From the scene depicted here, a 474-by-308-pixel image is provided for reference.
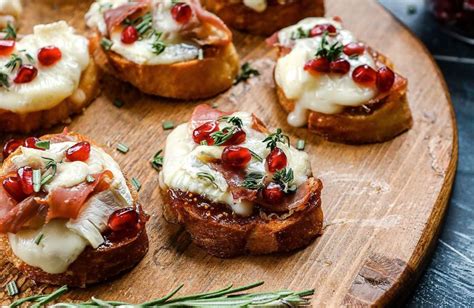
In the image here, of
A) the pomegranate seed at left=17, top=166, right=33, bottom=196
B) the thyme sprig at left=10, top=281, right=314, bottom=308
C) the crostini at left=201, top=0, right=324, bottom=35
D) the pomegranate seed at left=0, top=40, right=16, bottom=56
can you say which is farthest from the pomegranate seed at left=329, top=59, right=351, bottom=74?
the pomegranate seed at left=0, top=40, right=16, bottom=56

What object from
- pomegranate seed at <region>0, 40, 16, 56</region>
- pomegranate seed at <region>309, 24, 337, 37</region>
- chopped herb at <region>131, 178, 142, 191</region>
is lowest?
chopped herb at <region>131, 178, 142, 191</region>

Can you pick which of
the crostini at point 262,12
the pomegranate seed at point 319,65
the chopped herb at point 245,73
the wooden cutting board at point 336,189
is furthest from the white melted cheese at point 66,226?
the crostini at point 262,12

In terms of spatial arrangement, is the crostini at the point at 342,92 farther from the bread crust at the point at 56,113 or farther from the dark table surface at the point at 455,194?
the bread crust at the point at 56,113

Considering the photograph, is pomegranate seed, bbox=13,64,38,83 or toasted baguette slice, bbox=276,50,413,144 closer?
pomegranate seed, bbox=13,64,38,83

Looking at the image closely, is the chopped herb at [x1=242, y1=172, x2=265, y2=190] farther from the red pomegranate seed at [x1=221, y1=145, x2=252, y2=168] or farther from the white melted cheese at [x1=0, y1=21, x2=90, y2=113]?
the white melted cheese at [x1=0, y1=21, x2=90, y2=113]

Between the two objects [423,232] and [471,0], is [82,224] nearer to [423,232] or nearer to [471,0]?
[423,232]

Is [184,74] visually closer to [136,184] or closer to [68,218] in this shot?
[136,184]
